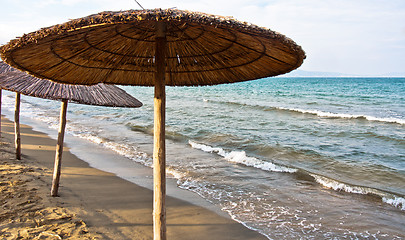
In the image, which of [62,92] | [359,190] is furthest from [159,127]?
[359,190]

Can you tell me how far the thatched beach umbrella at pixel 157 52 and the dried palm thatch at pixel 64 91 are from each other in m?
1.30

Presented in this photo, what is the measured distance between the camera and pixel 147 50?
2.72 m

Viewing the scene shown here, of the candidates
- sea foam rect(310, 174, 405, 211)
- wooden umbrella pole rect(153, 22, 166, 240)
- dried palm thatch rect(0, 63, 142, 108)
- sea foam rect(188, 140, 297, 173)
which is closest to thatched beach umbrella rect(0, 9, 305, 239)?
wooden umbrella pole rect(153, 22, 166, 240)

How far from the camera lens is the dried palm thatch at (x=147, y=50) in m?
1.70

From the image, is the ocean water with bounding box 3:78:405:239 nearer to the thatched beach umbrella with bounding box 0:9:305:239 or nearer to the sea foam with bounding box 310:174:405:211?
the sea foam with bounding box 310:174:405:211

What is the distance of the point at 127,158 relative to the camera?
27.2 feet

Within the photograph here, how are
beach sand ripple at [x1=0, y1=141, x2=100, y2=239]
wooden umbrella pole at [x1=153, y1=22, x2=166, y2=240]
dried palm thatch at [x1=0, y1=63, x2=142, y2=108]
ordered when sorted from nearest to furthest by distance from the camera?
wooden umbrella pole at [x1=153, y1=22, x2=166, y2=240], beach sand ripple at [x1=0, y1=141, x2=100, y2=239], dried palm thatch at [x1=0, y1=63, x2=142, y2=108]

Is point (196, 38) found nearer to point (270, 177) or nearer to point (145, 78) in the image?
point (145, 78)

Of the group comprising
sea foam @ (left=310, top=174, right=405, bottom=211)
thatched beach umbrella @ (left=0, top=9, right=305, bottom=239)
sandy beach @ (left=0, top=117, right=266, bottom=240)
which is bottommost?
sandy beach @ (left=0, top=117, right=266, bottom=240)

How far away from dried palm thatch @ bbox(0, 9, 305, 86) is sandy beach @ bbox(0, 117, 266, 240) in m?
2.01

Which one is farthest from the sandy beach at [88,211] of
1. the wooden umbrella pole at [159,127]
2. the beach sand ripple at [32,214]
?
the wooden umbrella pole at [159,127]

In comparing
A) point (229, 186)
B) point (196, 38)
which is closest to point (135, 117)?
point (229, 186)

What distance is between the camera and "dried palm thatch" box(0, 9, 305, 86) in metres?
Result: 1.70

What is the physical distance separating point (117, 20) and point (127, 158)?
6991 mm
